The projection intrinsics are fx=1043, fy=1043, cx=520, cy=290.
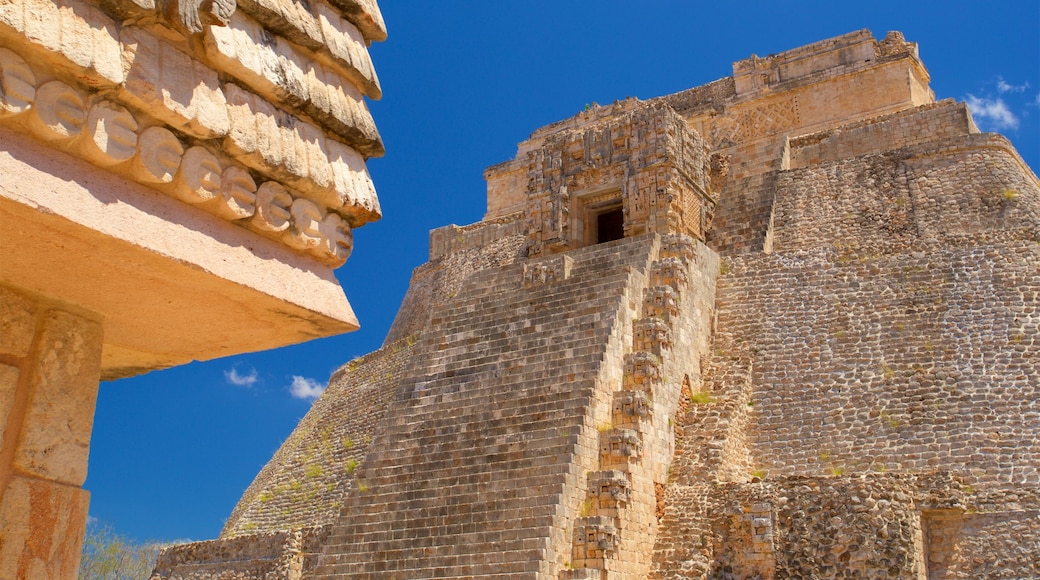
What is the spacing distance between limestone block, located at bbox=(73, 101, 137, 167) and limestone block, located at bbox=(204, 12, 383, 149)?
323 mm

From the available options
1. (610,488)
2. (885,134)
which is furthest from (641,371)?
(885,134)

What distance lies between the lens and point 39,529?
2.57 metres

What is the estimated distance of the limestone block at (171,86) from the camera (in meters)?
2.42

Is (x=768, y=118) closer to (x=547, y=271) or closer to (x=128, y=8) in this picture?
(x=547, y=271)

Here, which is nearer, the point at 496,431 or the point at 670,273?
the point at 496,431

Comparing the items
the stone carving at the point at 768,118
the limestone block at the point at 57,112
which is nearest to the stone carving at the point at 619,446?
the limestone block at the point at 57,112

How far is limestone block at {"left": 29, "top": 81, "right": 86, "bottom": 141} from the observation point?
7.22 ft

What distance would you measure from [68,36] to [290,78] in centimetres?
67

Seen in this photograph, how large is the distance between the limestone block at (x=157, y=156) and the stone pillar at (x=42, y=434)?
0.52 m

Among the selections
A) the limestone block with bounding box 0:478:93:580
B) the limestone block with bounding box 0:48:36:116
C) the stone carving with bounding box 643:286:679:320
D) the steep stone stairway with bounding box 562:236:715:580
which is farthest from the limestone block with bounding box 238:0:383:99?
the stone carving with bounding box 643:286:679:320

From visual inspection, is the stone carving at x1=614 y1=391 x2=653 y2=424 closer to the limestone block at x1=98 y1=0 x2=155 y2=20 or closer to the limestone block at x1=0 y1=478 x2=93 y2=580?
the limestone block at x1=0 y1=478 x2=93 y2=580

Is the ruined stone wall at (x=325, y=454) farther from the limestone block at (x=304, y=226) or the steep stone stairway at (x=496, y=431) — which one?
the limestone block at (x=304, y=226)

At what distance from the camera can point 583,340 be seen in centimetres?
1186

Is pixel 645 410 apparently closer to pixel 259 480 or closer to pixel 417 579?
pixel 417 579
